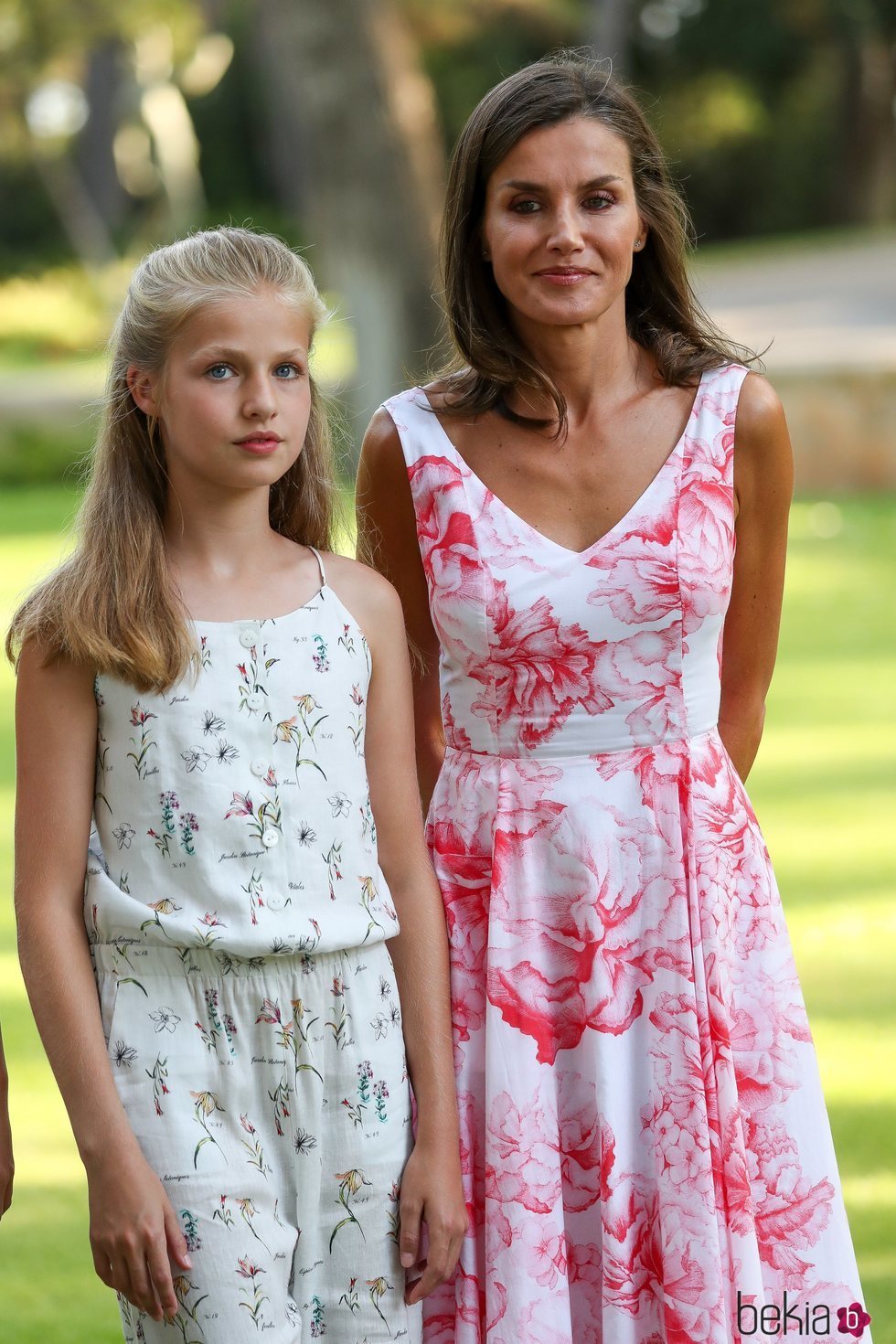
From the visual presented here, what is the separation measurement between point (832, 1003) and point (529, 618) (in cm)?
270

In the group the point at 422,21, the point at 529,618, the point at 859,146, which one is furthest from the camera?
the point at 859,146

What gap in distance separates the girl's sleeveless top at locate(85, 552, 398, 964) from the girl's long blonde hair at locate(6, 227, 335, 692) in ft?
0.14

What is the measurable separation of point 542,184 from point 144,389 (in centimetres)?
57

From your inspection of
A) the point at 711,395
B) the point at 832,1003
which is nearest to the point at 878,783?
the point at 832,1003

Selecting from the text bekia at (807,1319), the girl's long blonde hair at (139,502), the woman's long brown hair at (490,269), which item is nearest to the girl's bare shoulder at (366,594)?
the girl's long blonde hair at (139,502)

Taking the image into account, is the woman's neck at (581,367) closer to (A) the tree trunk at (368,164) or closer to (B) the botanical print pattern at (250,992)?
(B) the botanical print pattern at (250,992)

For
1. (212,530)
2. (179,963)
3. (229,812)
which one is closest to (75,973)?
(179,963)

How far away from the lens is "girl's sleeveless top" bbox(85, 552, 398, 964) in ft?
6.64

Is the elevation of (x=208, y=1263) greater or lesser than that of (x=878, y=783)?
lesser

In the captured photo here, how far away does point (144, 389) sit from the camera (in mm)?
2148

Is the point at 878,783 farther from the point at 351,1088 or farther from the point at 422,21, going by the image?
the point at 422,21

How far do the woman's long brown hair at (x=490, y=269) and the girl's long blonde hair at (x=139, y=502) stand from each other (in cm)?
31

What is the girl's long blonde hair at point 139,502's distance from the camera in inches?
80.0

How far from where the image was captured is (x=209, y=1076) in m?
2.01
